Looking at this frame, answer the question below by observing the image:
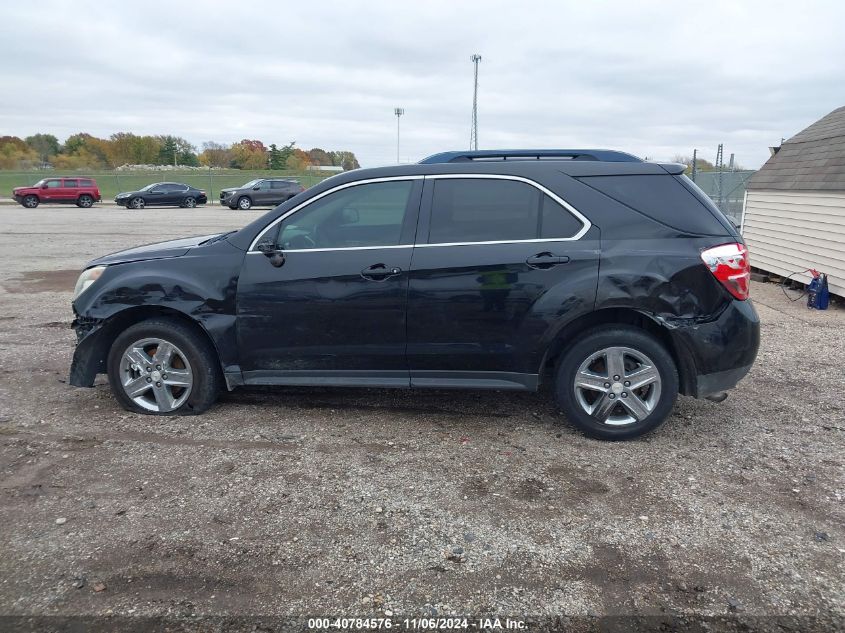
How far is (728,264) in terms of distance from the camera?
4113mm

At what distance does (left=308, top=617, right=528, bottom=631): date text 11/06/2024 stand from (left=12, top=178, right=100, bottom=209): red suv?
38.5 metres

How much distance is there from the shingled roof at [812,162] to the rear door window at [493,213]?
23.5 ft

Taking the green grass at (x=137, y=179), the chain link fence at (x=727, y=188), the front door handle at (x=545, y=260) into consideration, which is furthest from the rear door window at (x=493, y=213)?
the green grass at (x=137, y=179)

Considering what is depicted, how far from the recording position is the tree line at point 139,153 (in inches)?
3145

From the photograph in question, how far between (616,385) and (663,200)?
1.23m

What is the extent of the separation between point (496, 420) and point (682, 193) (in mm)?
1986

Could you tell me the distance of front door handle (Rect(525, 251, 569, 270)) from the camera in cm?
417

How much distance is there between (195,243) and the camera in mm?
4918

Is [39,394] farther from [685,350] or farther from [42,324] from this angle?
[685,350]

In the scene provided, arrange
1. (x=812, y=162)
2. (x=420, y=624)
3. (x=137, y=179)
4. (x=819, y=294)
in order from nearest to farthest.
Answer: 1. (x=420, y=624)
2. (x=819, y=294)
3. (x=812, y=162)
4. (x=137, y=179)

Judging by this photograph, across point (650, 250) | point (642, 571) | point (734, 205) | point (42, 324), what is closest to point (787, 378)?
point (650, 250)

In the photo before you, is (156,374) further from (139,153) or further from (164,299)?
(139,153)

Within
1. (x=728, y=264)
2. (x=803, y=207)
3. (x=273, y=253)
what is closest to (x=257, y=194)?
(x=803, y=207)

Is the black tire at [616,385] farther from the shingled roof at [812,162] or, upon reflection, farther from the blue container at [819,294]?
the shingled roof at [812,162]
